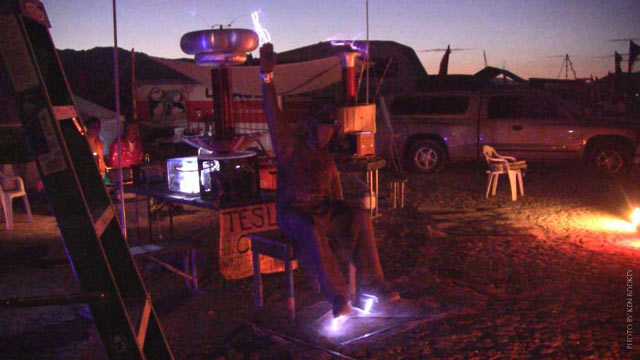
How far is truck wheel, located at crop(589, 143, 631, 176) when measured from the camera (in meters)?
12.1

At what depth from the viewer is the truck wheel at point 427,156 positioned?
1286 centimetres

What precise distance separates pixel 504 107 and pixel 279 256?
927cm

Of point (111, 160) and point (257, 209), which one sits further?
point (111, 160)

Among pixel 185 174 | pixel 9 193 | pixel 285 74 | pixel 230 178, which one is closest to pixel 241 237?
pixel 230 178

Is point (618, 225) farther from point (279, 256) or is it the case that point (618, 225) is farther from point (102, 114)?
point (102, 114)

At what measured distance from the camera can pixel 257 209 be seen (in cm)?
572

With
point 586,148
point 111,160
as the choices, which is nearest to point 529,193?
point 586,148

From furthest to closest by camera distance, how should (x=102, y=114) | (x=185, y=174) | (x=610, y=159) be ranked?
(x=102, y=114) → (x=610, y=159) → (x=185, y=174)

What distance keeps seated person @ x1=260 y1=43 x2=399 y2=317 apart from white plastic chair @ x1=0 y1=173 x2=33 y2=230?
A: 523 centimetres

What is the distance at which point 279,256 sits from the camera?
464 cm

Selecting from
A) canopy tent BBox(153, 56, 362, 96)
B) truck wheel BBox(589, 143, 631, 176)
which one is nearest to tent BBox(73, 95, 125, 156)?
canopy tent BBox(153, 56, 362, 96)

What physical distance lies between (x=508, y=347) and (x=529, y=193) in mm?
6851

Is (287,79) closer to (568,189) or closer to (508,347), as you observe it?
(568,189)

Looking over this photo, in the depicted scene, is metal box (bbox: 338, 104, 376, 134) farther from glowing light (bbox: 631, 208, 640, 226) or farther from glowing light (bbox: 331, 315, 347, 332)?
glowing light (bbox: 331, 315, 347, 332)
